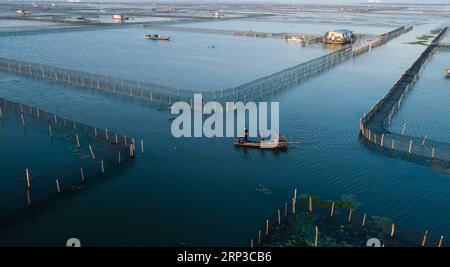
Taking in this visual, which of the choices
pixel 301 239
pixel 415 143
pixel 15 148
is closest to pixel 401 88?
pixel 415 143

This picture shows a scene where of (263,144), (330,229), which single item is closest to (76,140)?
(263,144)

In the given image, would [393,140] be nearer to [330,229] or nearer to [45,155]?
[330,229]

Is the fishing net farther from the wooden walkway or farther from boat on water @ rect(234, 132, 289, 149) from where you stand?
the wooden walkway

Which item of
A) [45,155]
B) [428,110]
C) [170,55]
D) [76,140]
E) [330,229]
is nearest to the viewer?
[330,229]
